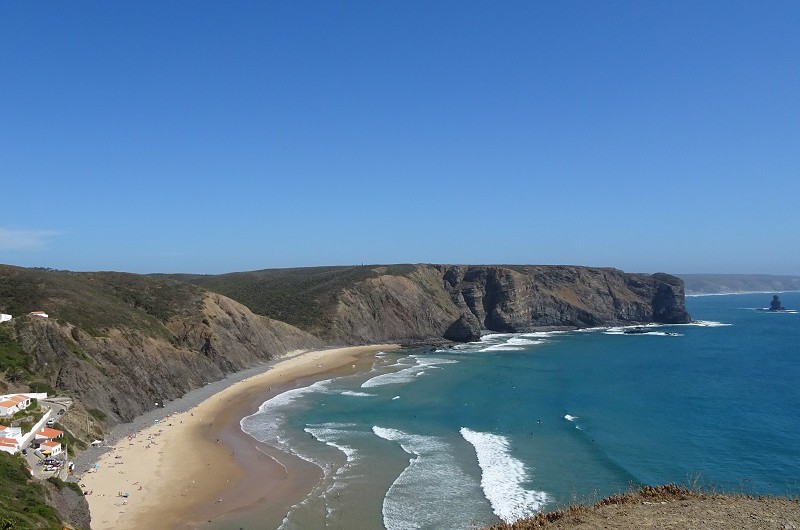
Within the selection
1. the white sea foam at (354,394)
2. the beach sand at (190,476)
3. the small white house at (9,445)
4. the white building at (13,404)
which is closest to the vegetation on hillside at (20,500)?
the small white house at (9,445)

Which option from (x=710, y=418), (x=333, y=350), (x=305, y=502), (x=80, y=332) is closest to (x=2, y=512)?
(x=305, y=502)

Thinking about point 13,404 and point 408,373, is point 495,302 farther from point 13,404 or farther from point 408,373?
point 13,404

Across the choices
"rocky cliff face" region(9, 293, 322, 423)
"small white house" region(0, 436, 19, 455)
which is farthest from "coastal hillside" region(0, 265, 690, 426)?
"small white house" region(0, 436, 19, 455)

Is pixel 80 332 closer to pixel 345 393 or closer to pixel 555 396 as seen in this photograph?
pixel 345 393

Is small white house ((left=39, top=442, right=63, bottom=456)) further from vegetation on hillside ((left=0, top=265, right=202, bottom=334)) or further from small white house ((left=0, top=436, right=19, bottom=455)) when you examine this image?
vegetation on hillside ((left=0, top=265, right=202, bottom=334))

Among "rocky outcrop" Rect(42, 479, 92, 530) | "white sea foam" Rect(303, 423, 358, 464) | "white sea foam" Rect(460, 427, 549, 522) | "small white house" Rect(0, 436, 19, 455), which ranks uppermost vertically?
"small white house" Rect(0, 436, 19, 455)

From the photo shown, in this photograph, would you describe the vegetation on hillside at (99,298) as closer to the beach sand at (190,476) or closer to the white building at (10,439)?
the beach sand at (190,476)

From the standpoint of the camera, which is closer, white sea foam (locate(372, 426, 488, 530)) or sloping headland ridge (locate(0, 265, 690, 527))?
white sea foam (locate(372, 426, 488, 530))
